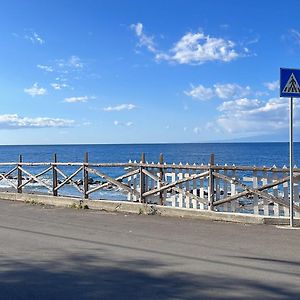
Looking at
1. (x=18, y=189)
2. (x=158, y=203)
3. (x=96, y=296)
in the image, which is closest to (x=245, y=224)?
(x=158, y=203)

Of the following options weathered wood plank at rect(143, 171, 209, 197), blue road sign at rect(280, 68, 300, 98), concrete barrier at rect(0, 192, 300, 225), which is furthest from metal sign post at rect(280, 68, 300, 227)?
weathered wood plank at rect(143, 171, 209, 197)

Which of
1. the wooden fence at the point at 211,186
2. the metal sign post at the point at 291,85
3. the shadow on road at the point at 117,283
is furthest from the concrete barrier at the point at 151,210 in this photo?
the shadow on road at the point at 117,283

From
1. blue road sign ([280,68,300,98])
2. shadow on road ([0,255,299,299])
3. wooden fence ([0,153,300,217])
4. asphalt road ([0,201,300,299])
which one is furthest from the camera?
wooden fence ([0,153,300,217])

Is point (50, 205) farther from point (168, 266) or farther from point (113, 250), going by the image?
point (168, 266)

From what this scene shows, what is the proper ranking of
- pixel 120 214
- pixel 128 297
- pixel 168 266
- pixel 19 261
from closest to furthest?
pixel 128 297, pixel 168 266, pixel 19 261, pixel 120 214

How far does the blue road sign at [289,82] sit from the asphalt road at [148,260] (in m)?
2.89

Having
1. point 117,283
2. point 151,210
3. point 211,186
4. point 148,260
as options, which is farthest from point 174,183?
point 117,283

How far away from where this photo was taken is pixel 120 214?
12.5 metres

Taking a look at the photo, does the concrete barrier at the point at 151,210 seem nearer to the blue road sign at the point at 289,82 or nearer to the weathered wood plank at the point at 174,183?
the weathered wood plank at the point at 174,183

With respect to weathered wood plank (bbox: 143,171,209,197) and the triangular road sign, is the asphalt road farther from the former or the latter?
the triangular road sign

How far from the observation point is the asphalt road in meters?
5.52

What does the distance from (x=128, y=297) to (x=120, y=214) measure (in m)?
7.29

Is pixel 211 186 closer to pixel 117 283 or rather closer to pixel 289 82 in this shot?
pixel 289 82

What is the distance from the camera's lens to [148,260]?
7.04 metres
